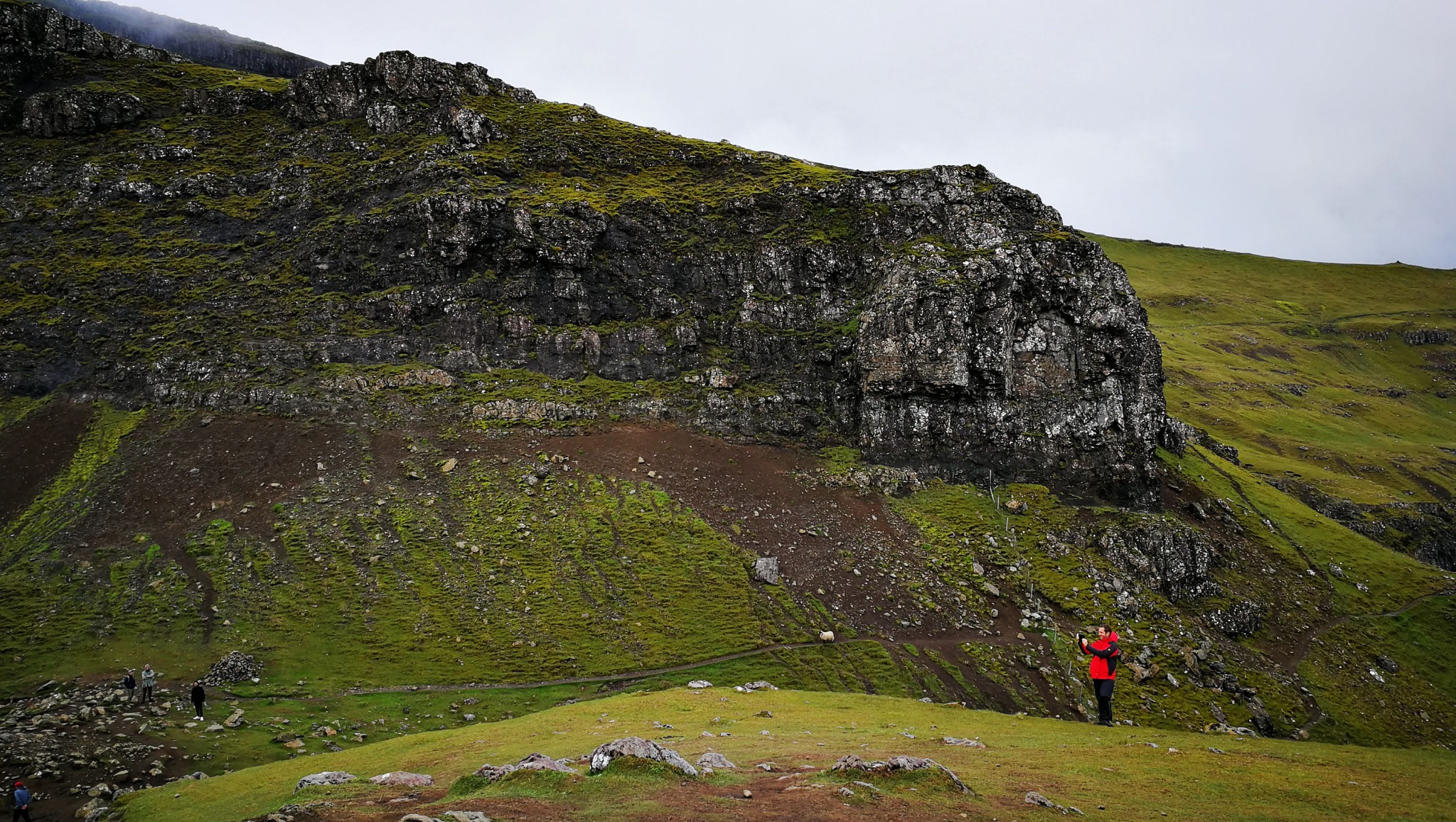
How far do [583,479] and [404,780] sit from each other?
5057 cm

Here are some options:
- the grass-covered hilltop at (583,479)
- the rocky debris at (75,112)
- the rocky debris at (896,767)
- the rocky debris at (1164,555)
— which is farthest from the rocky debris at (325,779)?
the rocky debris at (75,112)

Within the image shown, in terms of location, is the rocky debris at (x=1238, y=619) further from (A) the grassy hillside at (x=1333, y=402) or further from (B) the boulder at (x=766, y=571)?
(A) the grassy hillside at (x=1333, y=402)

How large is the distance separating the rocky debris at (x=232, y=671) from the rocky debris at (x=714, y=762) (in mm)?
41326

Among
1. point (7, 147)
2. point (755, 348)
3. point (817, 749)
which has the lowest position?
point (817, 749)

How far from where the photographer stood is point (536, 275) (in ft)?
291

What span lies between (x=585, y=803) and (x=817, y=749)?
1300cm

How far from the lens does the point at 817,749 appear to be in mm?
29781

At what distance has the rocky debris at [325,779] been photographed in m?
24.7

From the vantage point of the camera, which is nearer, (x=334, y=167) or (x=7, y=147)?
(x=7, y=147)

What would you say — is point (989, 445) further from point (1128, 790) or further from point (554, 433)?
point (1128, 790)

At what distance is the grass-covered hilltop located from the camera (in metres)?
46.0

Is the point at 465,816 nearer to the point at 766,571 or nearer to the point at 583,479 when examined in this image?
the point at 766,571

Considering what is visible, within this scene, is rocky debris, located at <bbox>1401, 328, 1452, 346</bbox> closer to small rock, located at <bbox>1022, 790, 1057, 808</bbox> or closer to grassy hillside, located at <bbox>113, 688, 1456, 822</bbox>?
grassy hillside, located at <bbox>113, 688, 1456, 822</bbox>

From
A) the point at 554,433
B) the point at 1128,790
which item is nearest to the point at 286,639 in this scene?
the point at 554,433
